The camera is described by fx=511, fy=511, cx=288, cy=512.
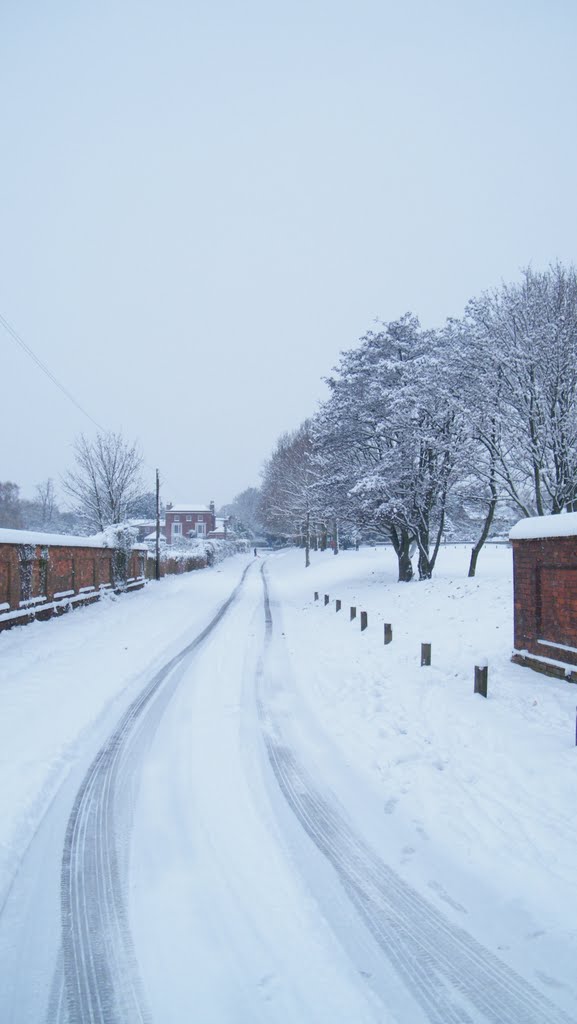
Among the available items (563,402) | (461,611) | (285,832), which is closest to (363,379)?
(563,402)

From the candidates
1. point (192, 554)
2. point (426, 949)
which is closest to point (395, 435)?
point (426, 949)

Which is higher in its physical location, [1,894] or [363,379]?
[363,379]

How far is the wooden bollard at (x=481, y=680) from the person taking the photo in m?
7.98

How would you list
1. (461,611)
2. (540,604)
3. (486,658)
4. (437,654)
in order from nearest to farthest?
(540,604) < (486,658) < (437,654) < (461,611)

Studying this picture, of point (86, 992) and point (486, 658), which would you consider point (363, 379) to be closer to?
point (486, 658)

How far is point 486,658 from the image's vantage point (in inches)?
385

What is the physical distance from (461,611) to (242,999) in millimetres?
12045

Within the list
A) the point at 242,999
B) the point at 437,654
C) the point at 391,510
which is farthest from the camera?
the point at 391,510

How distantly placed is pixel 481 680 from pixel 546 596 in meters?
1.98

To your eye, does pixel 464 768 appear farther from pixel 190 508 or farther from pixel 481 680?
pixel 190 508

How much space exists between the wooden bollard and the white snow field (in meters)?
0.15

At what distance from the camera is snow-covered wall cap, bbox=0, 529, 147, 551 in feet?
48.0

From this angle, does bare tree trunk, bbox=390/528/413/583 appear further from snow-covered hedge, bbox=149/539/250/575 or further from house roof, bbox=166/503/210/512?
house roof, bbox=166/503/210/512

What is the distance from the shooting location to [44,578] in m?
16.9
